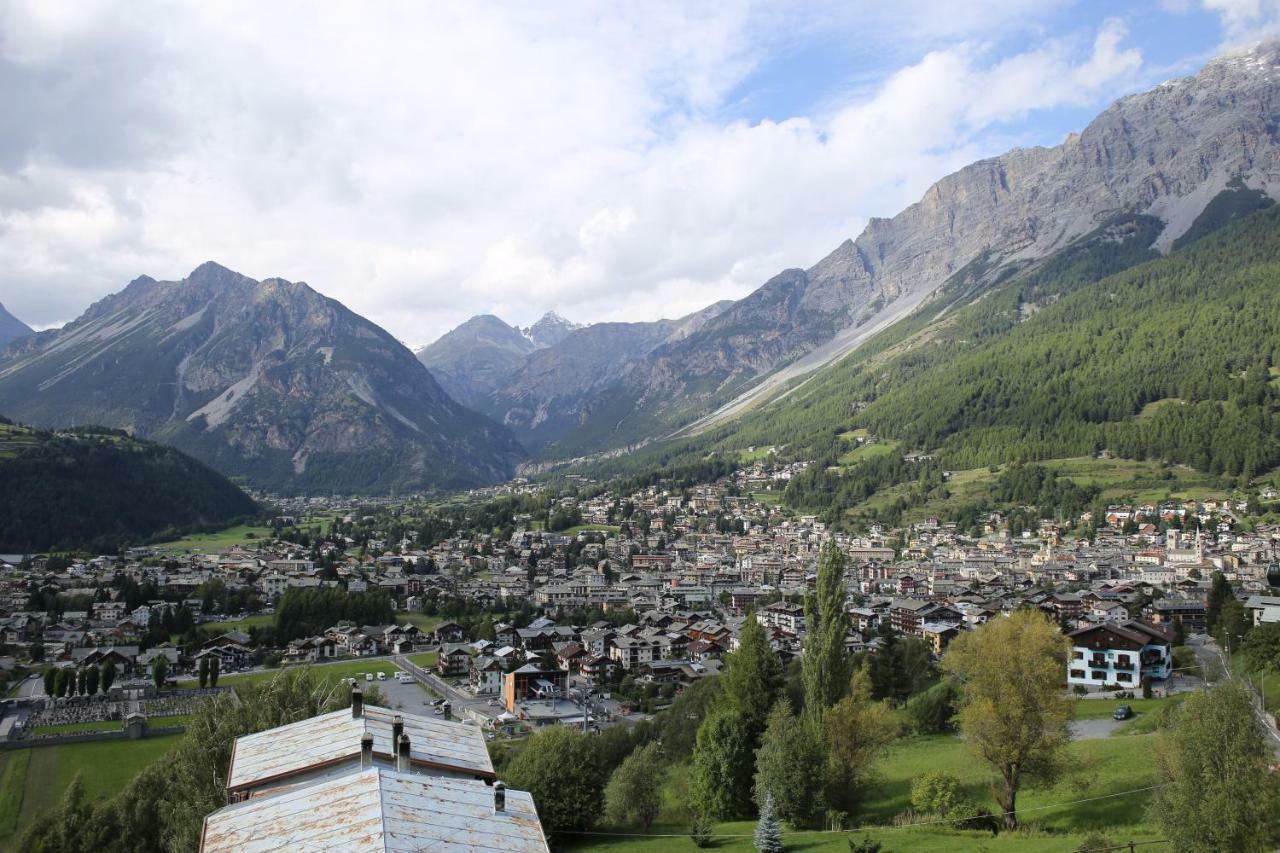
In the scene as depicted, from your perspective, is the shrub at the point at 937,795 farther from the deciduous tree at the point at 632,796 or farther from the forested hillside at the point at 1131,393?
the forested hillside at the point at 1131,393

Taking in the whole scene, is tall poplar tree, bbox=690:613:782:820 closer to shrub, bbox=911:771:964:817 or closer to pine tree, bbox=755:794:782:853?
shrub, bbox=911:771:964:817

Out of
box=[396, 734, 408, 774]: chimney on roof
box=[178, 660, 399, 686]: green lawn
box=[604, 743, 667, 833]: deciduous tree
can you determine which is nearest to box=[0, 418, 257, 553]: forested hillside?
box=[178, 660, 399, 686]: green lawn

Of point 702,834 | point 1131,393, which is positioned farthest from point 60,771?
point 1131,393

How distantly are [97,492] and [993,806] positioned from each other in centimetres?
15474

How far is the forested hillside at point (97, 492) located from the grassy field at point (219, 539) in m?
4.38

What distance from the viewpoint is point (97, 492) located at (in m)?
149

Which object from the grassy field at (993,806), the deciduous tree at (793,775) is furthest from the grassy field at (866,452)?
the deciduous tree at (793,775)

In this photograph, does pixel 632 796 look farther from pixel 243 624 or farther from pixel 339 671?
pixel 243 624

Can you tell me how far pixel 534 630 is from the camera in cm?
8619

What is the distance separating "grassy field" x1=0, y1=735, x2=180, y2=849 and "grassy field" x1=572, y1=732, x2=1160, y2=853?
28119 millimetres

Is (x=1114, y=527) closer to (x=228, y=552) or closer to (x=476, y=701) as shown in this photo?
(x=476, y=701)

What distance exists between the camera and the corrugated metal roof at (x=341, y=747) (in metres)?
14.5

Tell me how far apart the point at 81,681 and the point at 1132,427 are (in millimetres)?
139988

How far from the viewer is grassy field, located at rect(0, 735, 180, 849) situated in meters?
43.6
